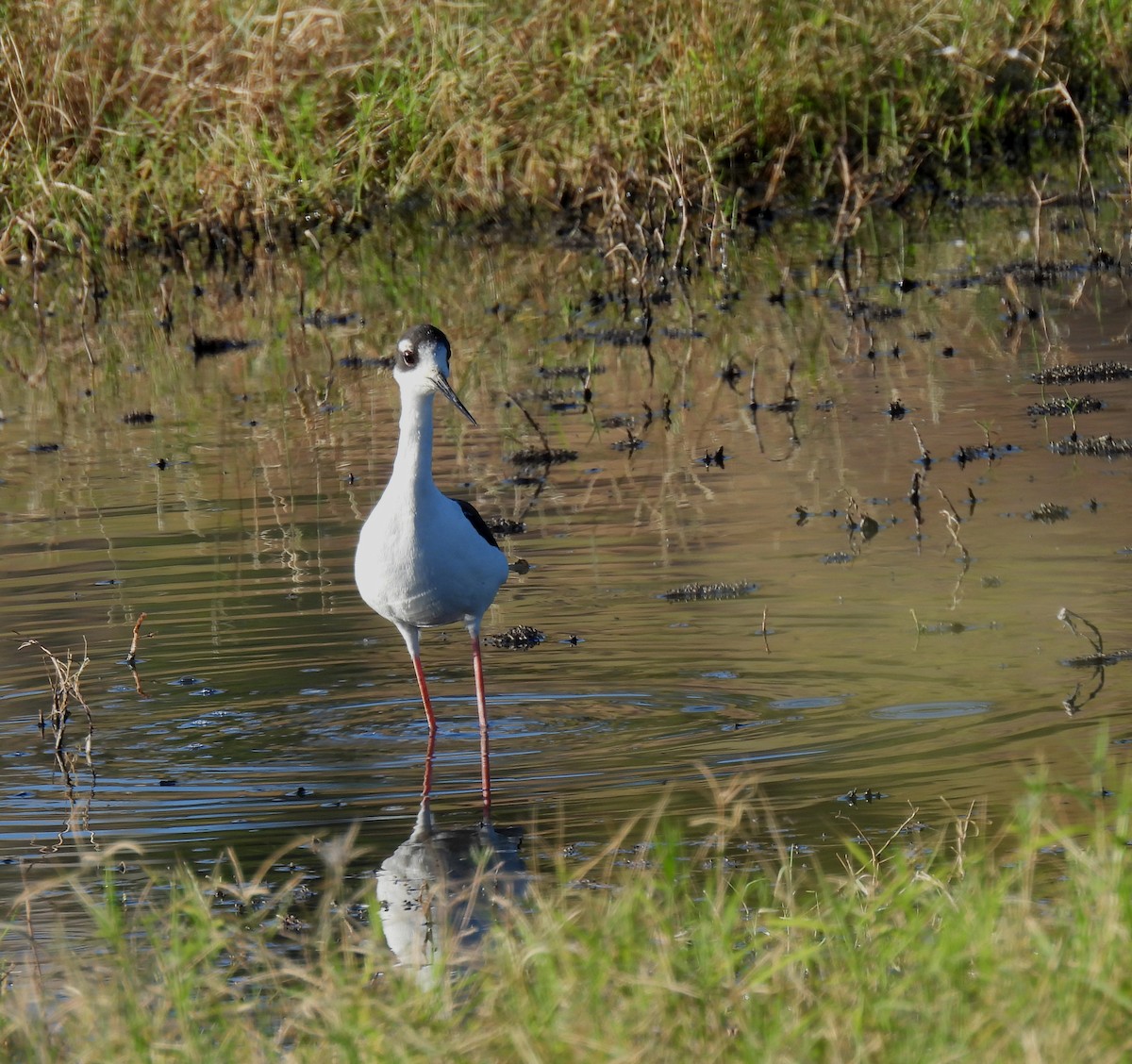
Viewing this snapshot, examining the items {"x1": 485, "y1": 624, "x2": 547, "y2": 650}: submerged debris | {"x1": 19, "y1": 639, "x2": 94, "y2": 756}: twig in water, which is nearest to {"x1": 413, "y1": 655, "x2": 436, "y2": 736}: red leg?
{"x1": 485, "y1": 624, "x2": 547, "y2": 650}: submerged debris

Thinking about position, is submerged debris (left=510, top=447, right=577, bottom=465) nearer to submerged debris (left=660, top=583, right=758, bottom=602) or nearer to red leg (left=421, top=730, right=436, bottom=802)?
submerged debris (left=660, top=583, right=758, bottom=602)

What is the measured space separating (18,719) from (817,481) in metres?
4.07

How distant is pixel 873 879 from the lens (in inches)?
172

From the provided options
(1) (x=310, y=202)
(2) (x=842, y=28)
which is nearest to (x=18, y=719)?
(1) (x=310, y=202)

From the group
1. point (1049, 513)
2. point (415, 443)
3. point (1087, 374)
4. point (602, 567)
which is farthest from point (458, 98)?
point (415, 443)

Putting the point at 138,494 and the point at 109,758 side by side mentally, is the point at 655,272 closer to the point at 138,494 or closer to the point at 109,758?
the point at 138,494

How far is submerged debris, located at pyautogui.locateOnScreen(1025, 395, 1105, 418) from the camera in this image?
420 inches

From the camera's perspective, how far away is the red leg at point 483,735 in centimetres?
614

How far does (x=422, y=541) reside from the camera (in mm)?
6645

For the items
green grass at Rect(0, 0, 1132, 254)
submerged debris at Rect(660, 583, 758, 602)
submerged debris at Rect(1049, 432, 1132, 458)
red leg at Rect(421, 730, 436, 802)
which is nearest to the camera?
red leg at Rect(421, 730, 436, 802)

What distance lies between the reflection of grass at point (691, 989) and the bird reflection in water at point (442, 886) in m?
0.17

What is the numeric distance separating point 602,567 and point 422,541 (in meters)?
2.08

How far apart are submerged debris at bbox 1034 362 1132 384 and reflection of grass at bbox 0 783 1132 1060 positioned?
283 inches

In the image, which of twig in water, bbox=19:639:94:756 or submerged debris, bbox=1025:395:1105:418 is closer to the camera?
twig in water, bbox=19:639:94:756
